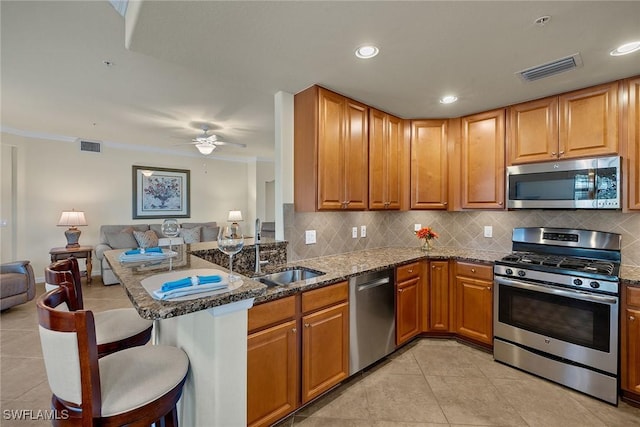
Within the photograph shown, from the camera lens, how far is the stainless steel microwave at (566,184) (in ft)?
7.50

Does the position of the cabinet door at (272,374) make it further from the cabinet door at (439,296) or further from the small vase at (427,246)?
the small vase at (427,246)

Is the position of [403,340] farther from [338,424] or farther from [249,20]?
[249,20]

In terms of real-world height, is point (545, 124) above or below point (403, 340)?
above

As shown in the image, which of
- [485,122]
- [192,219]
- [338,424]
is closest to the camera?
[338,424]

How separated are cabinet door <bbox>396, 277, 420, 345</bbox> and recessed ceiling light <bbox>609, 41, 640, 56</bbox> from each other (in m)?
2.21

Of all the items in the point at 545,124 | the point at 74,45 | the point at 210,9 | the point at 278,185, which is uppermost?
the point at 74,45

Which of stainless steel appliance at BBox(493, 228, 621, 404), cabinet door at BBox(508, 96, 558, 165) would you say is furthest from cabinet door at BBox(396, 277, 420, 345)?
cabinet door at BBox(508, 96, 558, 165)

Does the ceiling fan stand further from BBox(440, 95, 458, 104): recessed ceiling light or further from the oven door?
the oven door

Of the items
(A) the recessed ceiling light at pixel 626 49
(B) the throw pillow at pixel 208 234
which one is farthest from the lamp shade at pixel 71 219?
(A) the recessed ceiling light at pixel 626 49

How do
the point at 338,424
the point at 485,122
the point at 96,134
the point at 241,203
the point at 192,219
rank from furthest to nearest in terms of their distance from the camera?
1. the point at 241,203
2. the point at 192,219
3. the point at 96,134
4. the point at 485,122
5. the point at 338,424

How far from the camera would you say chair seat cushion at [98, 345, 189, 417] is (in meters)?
1.06

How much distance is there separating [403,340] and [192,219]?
565 centimetres

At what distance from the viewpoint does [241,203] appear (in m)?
7.64

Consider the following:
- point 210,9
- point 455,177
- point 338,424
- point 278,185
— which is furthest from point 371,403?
point 210,9
